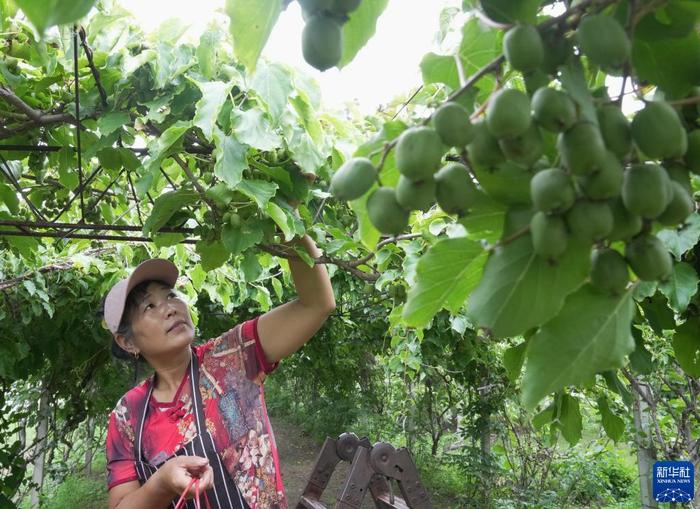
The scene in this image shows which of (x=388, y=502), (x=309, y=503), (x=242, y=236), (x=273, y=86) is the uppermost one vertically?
(x=273, y=86)

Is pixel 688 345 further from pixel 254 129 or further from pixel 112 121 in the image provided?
pixel 112 121

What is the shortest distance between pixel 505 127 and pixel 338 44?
15 cm

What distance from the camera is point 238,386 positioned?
78.5 inches

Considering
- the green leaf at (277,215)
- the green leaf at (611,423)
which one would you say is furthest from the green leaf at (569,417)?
the green leaf at (277,215)

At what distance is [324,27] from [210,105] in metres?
1.00

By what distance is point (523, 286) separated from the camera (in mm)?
542

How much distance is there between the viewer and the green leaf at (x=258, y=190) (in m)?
1.53

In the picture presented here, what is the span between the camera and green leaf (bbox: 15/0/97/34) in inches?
16.8

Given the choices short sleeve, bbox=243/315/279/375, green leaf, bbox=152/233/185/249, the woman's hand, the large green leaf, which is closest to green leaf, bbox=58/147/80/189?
green leaf, bbox=152/233/185/249

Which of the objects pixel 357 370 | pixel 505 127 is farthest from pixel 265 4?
pixel 357 370

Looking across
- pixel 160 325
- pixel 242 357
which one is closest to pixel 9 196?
pixel 160 325

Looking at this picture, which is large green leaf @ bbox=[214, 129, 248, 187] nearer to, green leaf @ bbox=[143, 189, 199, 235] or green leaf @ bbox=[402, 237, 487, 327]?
green leaf @ bbox=[143, 189, 199, 235]

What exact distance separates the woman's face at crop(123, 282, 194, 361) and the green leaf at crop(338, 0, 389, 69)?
1568 millimetres

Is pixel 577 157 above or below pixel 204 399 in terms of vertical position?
above
